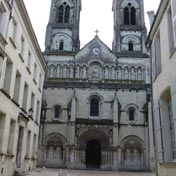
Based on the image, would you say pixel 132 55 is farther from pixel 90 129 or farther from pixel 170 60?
pixel 170 60

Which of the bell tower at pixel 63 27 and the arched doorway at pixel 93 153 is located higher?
the bell tower at pixel 63 27

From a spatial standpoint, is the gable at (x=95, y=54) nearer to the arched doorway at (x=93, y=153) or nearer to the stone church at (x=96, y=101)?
the stone church at (x=96, y=101)

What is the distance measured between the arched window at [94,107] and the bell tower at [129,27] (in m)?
6.84

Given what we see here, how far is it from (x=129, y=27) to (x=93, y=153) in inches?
643

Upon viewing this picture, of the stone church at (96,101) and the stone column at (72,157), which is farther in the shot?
the stone church at (96,101)

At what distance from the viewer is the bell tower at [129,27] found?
33.6 metres

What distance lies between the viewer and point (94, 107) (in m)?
30.7

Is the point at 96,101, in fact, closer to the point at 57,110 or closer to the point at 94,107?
the point at 94,107

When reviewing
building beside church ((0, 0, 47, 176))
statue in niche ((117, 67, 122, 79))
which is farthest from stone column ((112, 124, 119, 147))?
building beside church ((0, 0, 47, 176))

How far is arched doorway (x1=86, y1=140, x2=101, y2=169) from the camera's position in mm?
29625

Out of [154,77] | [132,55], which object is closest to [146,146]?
[132,55]

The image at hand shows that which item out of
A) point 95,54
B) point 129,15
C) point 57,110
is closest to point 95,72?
point 95,54

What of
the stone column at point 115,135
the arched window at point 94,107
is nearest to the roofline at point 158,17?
the stone column at point 115,135

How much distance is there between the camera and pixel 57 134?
29422 millimetres
